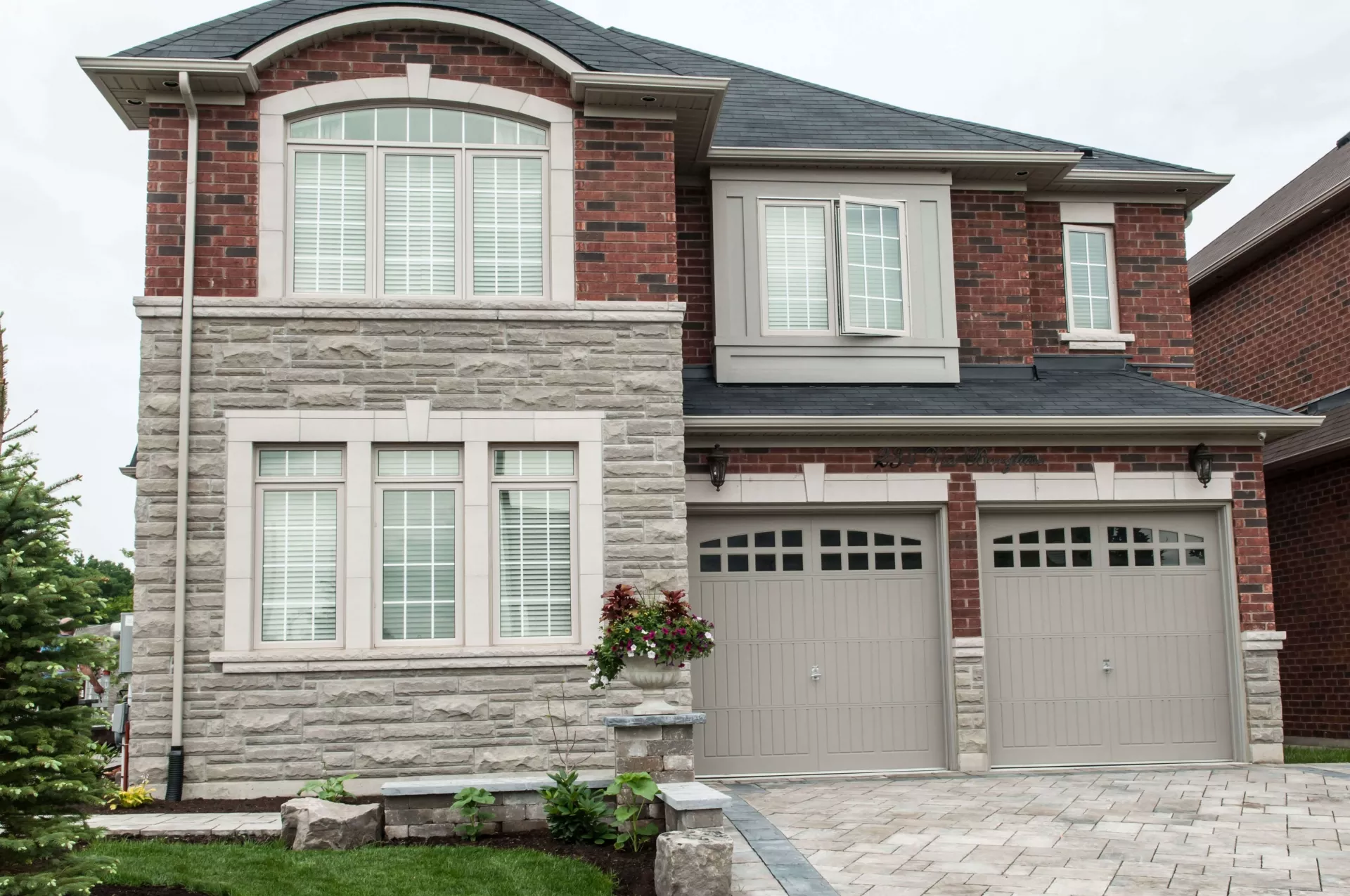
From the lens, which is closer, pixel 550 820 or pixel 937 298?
pixel 550 820

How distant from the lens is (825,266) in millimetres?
11914

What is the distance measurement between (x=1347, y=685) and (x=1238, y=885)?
8.23 m

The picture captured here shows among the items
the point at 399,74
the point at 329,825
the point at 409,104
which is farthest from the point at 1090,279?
the point at 329,825

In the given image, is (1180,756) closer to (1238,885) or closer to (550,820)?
(1238,885)

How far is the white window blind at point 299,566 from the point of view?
963cm

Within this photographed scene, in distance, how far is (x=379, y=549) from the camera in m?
9.77

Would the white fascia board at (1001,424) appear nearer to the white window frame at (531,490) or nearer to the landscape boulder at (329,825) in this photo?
the white window frame at (531,490)

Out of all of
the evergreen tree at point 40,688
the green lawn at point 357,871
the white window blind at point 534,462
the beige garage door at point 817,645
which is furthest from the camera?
the beige garage door at point 817,645

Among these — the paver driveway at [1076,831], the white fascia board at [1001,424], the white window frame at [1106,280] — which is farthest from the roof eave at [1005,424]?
the paver driveway at [1076,831]

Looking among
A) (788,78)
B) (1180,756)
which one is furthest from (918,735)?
(788,78)

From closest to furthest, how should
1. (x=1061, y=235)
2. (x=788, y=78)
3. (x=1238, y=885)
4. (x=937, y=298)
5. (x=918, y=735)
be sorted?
1. (x=1238, y=885)
2. (x=918, y=735)
3. (x=937, y=298)
4. (x=1061, y=235)
5. (x=788, y=78)

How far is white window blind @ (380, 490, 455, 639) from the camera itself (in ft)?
31.9

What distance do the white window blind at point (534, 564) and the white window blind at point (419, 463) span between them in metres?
0.47

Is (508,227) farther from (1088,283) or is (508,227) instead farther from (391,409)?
(1088,283)
